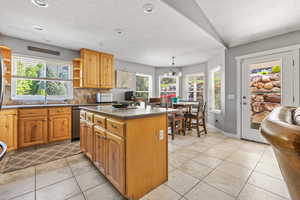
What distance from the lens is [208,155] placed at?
2416 mm

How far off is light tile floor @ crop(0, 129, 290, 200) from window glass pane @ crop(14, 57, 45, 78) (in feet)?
7.91

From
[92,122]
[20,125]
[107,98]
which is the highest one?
[107,98]

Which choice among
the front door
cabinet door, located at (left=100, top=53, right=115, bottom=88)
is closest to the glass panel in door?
the front door

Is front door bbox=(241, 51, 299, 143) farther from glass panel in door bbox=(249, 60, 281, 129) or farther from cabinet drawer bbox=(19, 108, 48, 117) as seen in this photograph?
cabinet drawer bbox=(19, 108, 48, 117)

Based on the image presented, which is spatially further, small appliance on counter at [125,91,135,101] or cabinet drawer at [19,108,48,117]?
small appliance on counter at [125,91,135,101]

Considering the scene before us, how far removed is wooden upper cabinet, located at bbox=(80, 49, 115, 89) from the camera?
3590 mm

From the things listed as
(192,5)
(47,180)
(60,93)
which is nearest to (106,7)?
(192,5)

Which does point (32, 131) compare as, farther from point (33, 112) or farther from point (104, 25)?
point (104, 25)

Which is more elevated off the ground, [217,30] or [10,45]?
[217,30]

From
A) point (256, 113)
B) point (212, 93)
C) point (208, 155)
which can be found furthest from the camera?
point (212, 93)

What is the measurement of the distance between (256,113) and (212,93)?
5.25 ft

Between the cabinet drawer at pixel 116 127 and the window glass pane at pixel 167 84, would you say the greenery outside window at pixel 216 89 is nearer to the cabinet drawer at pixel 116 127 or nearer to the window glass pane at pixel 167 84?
the window glass pane at pixel 167 84

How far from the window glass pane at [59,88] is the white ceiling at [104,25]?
3.41 ft

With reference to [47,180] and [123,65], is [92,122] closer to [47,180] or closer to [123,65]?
[47,180]
